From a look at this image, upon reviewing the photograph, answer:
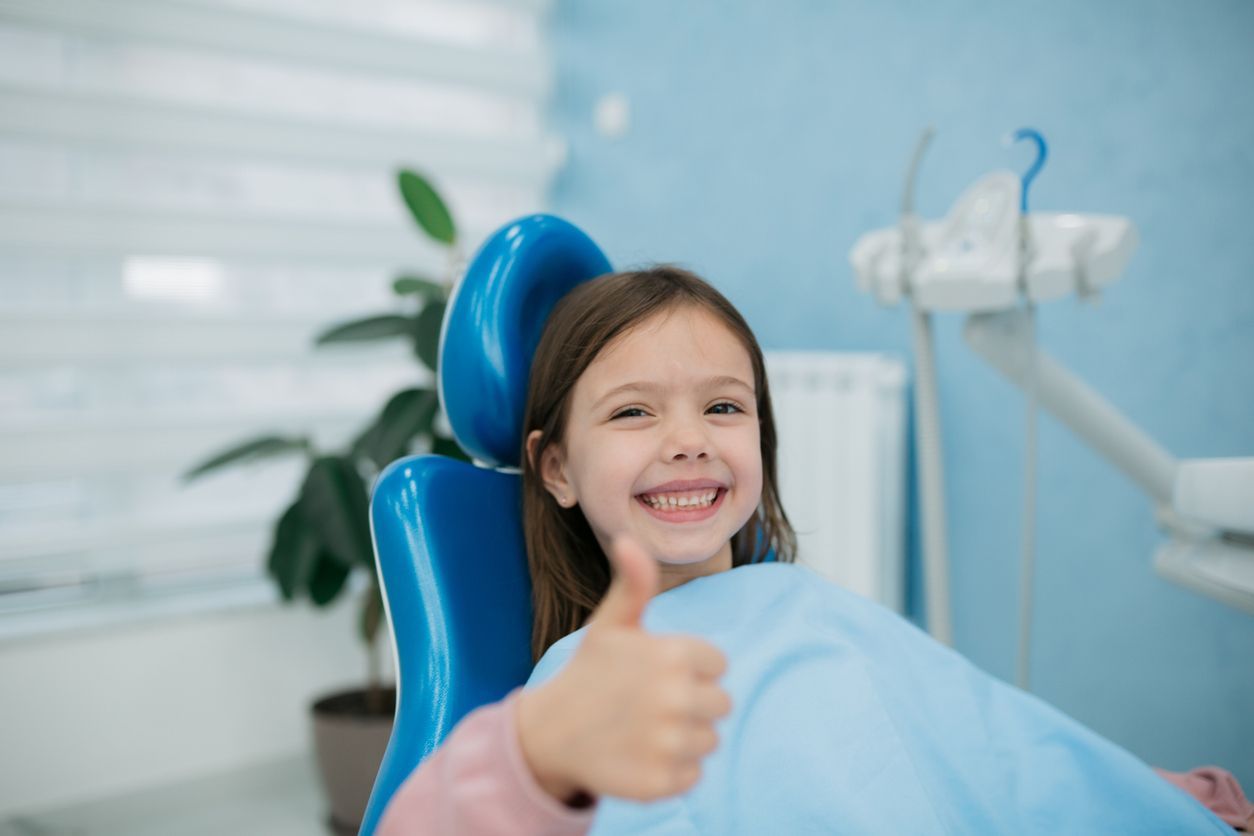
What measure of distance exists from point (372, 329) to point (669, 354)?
108 cm

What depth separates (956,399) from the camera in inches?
70.3

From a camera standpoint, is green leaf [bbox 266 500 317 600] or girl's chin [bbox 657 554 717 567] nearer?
girl's chin [bbox 657 554 717 567]

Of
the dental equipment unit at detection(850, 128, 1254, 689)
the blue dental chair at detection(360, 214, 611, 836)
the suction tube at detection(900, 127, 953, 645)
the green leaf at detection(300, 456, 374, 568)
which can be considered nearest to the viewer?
the blue dental chair at detection(360, 214, 611, 836)

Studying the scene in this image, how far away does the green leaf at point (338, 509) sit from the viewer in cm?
177

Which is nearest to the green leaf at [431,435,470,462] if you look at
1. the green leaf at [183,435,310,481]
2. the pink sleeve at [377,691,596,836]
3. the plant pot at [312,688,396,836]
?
the green leaf at [183,435,310,481]

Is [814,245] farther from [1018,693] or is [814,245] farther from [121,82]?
[121,82]

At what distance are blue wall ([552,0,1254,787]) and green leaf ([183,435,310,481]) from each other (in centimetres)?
101

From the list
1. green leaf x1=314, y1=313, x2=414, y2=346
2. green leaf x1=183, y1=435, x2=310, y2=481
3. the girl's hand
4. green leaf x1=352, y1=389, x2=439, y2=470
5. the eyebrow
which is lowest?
green leaf x1=183, y1=435, x2=310, y2=481

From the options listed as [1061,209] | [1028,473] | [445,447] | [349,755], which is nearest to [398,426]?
[445,447]

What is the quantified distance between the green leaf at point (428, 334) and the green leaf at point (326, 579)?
1.45 feet

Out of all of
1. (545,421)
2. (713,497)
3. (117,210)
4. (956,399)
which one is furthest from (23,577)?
(956,399)

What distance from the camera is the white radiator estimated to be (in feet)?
5.87

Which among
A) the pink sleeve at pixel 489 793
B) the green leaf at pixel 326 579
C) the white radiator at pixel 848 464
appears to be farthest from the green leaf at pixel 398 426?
the pink sleeve at pixel 489 793

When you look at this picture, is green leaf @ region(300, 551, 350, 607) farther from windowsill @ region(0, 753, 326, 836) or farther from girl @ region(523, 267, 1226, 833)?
girl @ region(523, 267, 1226, 833)
